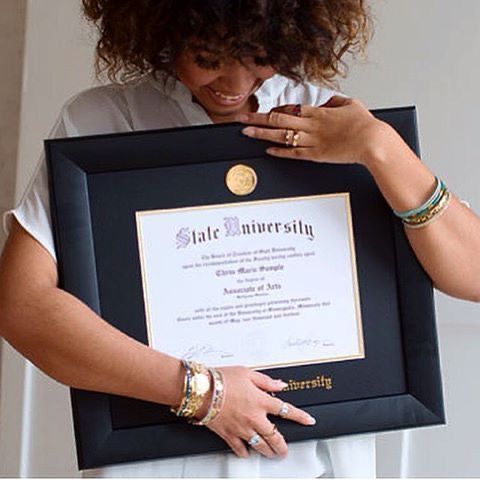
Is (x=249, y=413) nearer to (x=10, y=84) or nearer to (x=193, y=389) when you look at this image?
(x=193, y=389)

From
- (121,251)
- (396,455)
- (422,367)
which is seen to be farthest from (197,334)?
(396,455)

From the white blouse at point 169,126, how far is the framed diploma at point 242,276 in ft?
0.11

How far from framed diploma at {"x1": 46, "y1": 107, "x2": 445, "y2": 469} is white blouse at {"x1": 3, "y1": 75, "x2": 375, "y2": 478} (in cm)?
3

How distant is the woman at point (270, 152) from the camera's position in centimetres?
104

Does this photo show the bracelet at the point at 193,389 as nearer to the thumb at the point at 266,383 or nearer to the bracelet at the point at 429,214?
the thumb at the point at 266,383

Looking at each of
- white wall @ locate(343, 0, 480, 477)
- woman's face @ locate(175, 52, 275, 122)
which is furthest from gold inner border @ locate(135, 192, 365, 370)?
white wall @ locate(343, 0, 480, 477)

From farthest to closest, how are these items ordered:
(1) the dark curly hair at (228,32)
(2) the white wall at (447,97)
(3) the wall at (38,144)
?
(3) the wall at (38,144)
(2) the white wall at (447,97)
(1) the dark curly hair at (228,32)

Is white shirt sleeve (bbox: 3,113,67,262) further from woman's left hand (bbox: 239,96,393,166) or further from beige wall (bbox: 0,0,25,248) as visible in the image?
beige wall (bbox: 0,0,25,248)

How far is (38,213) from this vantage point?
1073 mm

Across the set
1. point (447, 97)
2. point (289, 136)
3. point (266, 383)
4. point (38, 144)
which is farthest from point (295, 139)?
point (38, 144)

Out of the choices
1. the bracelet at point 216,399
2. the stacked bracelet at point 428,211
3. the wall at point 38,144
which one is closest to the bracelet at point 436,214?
the stacked bracelet at point 428,211

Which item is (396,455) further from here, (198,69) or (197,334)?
(198,69)
